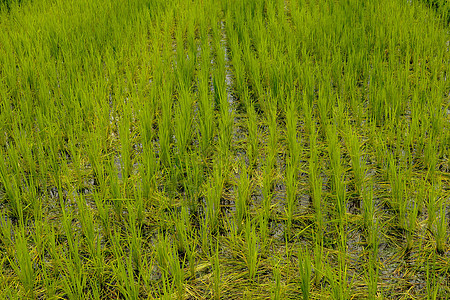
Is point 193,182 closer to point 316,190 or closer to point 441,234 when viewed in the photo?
point 316,190

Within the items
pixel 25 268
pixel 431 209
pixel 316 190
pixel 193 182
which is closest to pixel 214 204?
pixel 193 182

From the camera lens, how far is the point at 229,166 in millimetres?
2061

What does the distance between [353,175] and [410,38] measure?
186 cm

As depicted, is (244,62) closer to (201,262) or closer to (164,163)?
(164,163)

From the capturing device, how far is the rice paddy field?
1.51 meters

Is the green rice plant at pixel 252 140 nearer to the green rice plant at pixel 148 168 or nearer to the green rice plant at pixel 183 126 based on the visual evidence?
the green rice plant at pixel 183 126

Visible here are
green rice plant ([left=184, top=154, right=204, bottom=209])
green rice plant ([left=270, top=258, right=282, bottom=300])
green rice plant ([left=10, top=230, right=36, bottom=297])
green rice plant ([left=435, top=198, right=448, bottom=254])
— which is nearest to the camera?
green rice plant ([left=270, top=258, right=282, bottom=300])

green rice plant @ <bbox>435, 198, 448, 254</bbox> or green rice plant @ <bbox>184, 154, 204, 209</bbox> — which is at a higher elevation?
green rice plant @ <bbox>184, 154, 204, 209</bbox>

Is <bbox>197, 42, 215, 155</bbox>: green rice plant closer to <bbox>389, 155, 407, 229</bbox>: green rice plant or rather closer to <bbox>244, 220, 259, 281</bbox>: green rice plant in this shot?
<bbox>244, 220, 259, 281</bbox>: green rice plant

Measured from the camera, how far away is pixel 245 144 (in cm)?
233

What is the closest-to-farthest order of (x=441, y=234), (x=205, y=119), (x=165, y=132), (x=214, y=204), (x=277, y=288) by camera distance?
(x=277, y=288)
(x=441, y=234)
(x=214, y=204)
(x=165, y=132)
(x=205, y=119)

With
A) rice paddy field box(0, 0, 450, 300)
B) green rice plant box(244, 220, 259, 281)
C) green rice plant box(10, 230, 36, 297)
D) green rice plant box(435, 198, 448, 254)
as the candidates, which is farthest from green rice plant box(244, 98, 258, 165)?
green rice plant box(10, 230, 36, 297)

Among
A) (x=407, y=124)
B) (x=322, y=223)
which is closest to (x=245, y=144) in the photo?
(x=322, y=223)

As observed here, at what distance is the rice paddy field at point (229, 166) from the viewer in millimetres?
1515
